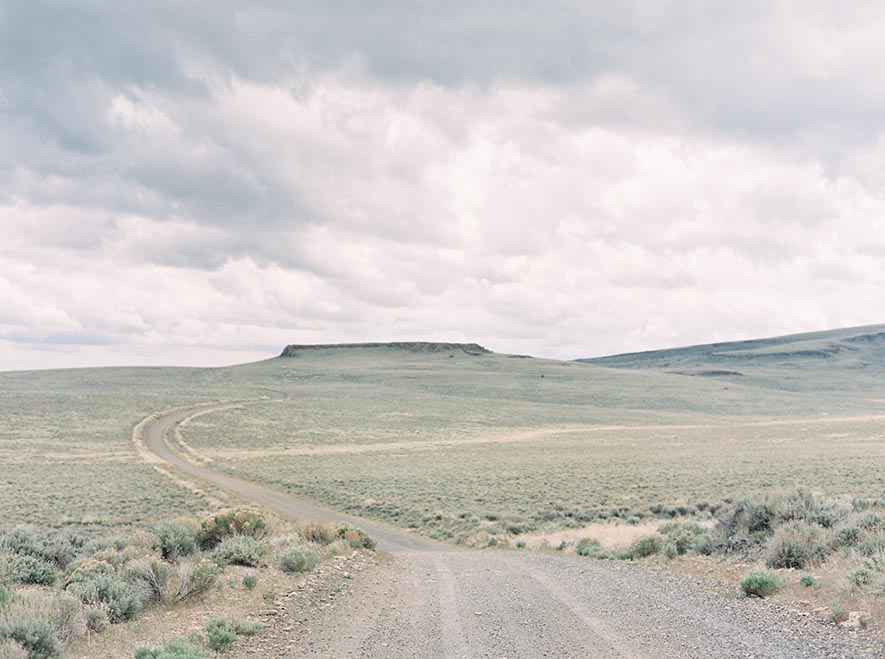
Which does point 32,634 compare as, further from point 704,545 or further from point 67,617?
point 704,545

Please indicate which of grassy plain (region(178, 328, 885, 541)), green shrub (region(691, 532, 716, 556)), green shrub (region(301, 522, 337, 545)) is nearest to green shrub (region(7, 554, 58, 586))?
green shrub (region(301, 522, 337, 545))

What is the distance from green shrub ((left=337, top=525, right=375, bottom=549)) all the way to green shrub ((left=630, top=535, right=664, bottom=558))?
6404 millimetres

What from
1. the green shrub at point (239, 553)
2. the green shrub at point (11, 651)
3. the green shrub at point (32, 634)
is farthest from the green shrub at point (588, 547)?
the green shrub at point (11, 651)

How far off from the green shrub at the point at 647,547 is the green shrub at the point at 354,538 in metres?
6.40

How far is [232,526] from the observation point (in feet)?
42.9

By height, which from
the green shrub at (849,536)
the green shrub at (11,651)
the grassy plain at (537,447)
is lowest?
the grassy plain at (537,447)

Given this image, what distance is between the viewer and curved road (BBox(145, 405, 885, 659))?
6.99 m

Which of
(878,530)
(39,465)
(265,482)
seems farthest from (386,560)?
(39,465)

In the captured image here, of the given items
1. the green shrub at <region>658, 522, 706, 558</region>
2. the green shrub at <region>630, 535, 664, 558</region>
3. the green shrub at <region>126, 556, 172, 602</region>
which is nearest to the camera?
the green shrub at <region>126, 556, 172, 602</region>

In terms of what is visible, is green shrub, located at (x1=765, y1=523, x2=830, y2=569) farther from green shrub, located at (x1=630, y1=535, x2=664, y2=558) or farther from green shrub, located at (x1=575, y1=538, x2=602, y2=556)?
green shrub, located at (x1=575, y1=538, x2=602, y2=556)

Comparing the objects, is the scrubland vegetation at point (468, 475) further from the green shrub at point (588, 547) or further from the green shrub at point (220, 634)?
the green shrub at point (220, 634)

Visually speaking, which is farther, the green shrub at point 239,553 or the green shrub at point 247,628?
the green shrub at point 239,553

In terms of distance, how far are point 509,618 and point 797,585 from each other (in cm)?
467

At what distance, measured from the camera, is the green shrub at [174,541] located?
1121 cm
